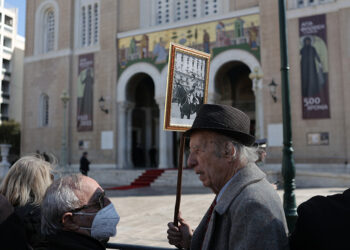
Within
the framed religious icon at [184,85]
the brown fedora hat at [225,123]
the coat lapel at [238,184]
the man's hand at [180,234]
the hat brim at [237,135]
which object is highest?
the framed religious icon at [184,85]

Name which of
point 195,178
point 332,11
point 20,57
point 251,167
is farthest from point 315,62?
point 20,57

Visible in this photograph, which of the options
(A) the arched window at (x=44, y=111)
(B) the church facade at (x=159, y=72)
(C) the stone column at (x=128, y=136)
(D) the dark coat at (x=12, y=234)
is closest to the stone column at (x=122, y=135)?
(B) the church facade at (x=159, y=72)

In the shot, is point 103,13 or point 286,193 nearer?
point 286,193

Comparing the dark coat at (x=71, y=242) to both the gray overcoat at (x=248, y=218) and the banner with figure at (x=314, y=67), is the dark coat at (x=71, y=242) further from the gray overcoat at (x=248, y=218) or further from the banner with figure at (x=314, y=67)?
the banner with figure at (x=314, y=67)

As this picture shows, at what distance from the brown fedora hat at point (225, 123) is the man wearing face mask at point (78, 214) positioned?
70 centimetres

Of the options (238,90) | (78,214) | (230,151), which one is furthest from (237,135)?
(238,90)

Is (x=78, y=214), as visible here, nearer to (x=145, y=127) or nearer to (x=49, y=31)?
(x=145, y=127)

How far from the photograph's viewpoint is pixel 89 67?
22.8 metres

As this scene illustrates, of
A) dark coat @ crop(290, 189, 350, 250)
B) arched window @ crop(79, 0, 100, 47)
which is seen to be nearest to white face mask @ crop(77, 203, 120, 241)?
dark coat @ crop(290, 189, 350, 250)

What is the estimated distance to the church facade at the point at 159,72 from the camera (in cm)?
1625

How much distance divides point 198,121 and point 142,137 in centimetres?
2350

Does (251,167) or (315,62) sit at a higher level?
(315,62)

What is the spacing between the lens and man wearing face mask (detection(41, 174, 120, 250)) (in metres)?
1.89

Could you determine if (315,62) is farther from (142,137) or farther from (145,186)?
(142,137)
